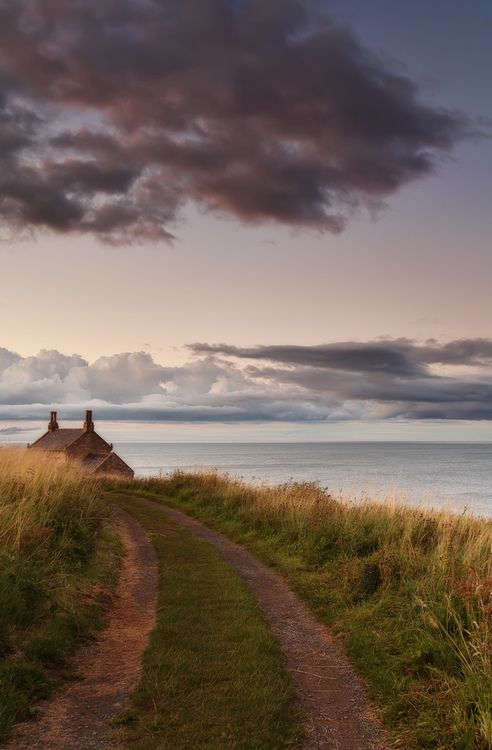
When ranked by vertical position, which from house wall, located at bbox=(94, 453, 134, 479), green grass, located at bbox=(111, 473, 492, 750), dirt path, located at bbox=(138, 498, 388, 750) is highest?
green grass, located at bbox=(111, 473, 492, 750)

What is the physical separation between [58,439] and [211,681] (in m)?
54.5

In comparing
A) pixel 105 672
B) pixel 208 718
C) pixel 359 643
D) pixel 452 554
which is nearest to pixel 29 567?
pixel 105 672

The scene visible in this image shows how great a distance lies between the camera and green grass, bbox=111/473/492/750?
6.62 m

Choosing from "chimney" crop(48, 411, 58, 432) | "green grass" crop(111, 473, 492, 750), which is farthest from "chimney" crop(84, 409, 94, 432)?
"green grass" crop(111, 473, 492, 750)

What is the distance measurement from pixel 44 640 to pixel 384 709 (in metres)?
4.88

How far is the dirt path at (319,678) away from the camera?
6.68 metres

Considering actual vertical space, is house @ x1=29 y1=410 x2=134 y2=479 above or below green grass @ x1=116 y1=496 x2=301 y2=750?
below

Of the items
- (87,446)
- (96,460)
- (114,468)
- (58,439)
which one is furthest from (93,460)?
(58,439)

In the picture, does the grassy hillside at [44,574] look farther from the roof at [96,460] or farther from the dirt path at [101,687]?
the roof at [96,460]

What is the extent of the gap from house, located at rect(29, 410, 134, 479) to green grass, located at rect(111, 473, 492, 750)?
120ft

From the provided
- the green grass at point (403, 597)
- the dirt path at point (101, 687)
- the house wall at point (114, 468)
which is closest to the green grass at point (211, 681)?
the dirt path at point (101, 687)

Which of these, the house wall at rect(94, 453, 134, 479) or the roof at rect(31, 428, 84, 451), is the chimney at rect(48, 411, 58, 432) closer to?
the roof at rect(31, 428, 84, 451)

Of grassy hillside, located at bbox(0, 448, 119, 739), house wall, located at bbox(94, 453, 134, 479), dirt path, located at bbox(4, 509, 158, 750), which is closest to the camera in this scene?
dirt path, located at bbox(4, 509, 158, 750)

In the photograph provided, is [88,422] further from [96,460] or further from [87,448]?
[96,460]
